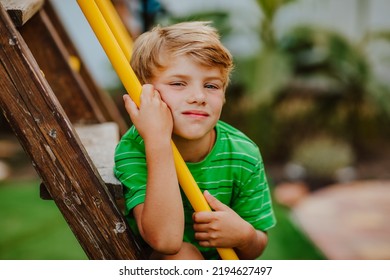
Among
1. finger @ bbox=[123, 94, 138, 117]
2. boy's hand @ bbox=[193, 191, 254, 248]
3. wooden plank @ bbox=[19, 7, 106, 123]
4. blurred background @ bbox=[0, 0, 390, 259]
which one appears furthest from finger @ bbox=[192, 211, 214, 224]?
blurred background @ bbox=[0, 0, 390, 259]

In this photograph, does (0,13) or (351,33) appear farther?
(351,33)

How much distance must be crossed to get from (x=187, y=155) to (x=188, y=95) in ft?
0.52

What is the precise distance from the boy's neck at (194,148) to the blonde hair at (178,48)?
15 centimetres

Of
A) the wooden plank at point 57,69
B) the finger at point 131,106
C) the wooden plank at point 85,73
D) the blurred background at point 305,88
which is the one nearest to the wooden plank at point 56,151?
the finger at point 131,106

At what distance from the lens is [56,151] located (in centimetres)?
117

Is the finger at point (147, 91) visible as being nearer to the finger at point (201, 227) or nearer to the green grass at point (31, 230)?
the finger at point (201, 227)

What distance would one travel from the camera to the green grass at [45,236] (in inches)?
103

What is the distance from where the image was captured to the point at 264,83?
13.8 ft

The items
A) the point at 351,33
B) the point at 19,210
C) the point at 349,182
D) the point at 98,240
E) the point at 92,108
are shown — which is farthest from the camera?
the point at 351,33

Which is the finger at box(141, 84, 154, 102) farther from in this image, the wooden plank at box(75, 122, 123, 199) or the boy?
the wooden plank at box(75, 122, 123, 199)

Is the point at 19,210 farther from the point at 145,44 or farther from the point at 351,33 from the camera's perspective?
the point at 351,33

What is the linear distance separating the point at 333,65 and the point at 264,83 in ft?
1.93

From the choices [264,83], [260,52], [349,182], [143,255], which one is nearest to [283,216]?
[349,182]

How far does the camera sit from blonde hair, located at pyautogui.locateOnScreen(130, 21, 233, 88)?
1227 mm
